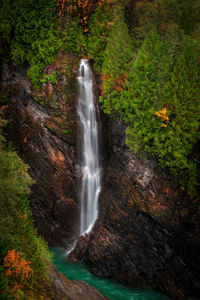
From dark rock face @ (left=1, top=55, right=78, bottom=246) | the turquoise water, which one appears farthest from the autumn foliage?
the turquoise water

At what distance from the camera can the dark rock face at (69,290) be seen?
25.4 ft

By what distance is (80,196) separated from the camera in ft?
53.5

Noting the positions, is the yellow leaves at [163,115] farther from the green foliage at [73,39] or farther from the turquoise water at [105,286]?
the turquoise water at [105,286]

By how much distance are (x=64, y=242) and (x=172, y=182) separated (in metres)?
9.19

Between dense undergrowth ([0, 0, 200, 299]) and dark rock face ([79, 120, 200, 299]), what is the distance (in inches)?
45.8

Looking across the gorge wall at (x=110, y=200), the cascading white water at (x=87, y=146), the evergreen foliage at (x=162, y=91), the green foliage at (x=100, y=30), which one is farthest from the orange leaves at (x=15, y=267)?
the green foliage at (x=100, y=30)

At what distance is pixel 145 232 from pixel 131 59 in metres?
11.5

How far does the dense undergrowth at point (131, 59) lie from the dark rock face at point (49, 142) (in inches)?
49.7

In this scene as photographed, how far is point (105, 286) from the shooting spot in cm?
1306

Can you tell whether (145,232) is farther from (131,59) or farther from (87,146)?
(131,59)

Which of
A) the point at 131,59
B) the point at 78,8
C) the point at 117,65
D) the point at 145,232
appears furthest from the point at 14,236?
the point at 78,8

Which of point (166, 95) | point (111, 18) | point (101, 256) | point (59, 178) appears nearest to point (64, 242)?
point (101, 256)

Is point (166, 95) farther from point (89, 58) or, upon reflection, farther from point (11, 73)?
point (11, 73)

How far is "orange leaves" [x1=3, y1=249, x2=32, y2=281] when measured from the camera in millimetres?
6266
